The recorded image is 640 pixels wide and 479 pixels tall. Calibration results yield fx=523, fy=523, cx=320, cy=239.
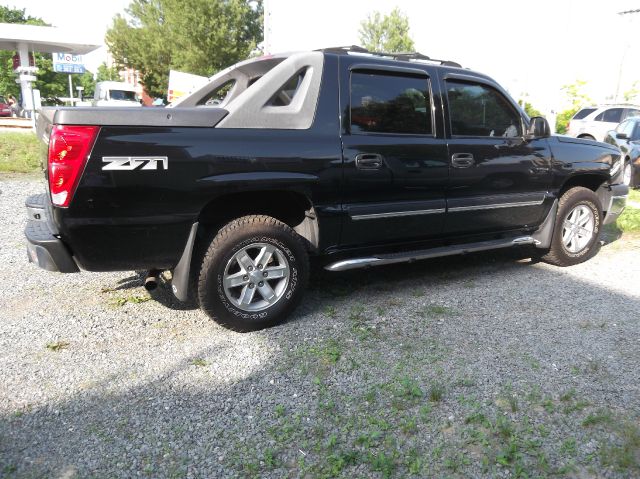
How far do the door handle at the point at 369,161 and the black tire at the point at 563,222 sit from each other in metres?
2.32

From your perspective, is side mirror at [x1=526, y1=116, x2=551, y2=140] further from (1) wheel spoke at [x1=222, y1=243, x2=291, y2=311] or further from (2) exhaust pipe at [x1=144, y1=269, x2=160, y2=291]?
(2) exhaust pipe at [x1=144, y1=269, x2=160, y2=291]

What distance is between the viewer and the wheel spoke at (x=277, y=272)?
3646mm

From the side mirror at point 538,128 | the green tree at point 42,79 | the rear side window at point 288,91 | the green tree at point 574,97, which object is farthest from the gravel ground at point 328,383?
the green tree at point 42,79

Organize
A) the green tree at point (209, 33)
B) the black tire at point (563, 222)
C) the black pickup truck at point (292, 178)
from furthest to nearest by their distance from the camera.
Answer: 1. the green tree at point (209, 33)
2. the black tire at point (563, 222)
3. the black pickup truck at point (292, 178)

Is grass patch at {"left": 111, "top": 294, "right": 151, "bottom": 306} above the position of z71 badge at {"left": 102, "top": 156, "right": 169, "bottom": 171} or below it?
below

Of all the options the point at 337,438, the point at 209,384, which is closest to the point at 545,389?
the point at 337,438

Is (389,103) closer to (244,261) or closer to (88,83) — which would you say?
(244,261)

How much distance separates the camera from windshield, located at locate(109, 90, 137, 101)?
3339cm

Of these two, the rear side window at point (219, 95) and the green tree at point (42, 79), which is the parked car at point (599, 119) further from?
the green tree at point (42, 79)

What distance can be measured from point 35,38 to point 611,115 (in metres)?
21.6

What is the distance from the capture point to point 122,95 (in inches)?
1337

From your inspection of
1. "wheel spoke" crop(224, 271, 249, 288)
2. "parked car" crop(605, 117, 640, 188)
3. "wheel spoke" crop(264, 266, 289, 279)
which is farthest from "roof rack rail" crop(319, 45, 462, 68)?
"parked car" crop(605, 117, 640, 188)

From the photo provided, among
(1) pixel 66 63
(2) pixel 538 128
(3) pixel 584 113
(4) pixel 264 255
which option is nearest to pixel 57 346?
(4) pixel 264 255

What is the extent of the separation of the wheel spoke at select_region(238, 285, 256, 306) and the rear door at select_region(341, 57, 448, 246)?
32.2 inches
